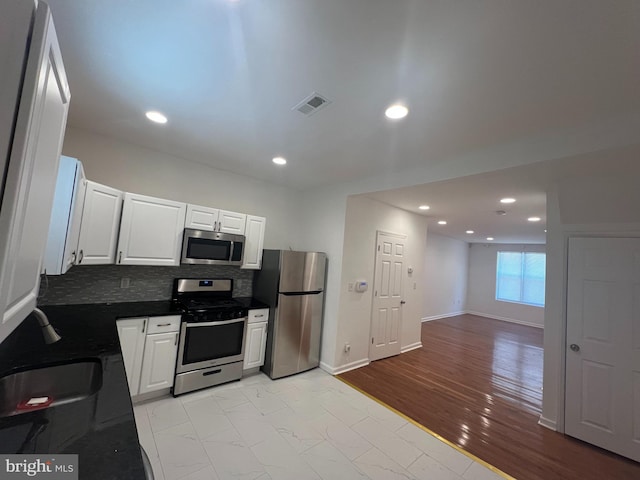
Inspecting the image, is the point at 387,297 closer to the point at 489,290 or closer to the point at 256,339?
the point at 256,339

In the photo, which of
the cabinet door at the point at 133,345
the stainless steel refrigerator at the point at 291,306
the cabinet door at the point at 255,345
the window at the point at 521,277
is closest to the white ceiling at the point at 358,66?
the stainless steel refrigerator at the point at 291,306

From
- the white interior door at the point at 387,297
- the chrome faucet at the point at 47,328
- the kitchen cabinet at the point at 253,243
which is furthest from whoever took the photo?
the white interior door at the point at 387,297

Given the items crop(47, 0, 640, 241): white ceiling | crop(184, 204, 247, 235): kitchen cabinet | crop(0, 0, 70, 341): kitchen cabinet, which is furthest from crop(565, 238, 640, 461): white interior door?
crop(0, 0, 70, 341): kitchen cabinet

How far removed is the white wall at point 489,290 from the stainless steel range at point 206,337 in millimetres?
8448

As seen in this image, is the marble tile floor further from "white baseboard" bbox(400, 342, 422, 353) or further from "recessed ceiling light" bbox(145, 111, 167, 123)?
"recessed ceiling light" bbox(145, 111, 167, 123)

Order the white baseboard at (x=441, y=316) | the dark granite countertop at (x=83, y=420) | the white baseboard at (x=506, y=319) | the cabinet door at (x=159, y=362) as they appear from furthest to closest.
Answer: the white baseboard at (x=506, y=319)
the white baseboard at (x=441, y=316)
the cabinet door at (x=159, y=362)
the dark granite countertop at (x=83, y=420)

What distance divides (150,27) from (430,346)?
19.2ft

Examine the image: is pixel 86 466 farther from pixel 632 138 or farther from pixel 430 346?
pixel 430 346

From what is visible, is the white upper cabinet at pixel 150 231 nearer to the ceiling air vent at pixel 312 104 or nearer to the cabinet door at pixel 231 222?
the cabinet door at pixel 231 222

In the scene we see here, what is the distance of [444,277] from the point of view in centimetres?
797

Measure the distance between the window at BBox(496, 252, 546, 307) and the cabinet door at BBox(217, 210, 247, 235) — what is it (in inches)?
337

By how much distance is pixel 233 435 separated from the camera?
2262mm

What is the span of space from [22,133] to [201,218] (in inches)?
106

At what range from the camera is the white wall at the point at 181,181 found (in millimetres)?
2793
